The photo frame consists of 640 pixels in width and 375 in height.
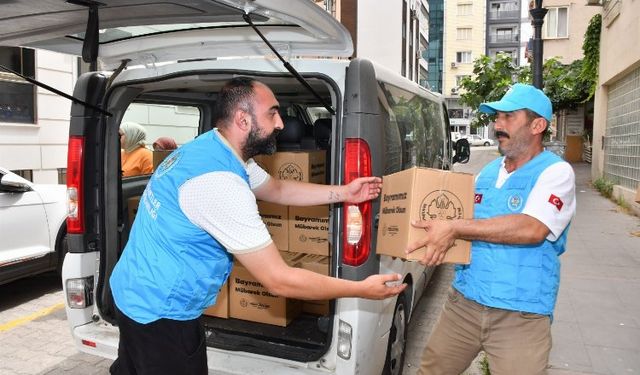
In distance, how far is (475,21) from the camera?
209ft

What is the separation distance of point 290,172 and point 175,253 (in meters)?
1.57

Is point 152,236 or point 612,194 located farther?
point 612,194

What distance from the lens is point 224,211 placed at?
81.8 inches

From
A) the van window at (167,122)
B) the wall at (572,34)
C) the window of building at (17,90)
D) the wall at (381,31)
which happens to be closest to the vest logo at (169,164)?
the van window at (167,122)

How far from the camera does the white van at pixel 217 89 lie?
8.63 ft

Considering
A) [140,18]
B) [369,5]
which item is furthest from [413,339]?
[369,5]

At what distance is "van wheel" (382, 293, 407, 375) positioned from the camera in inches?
135

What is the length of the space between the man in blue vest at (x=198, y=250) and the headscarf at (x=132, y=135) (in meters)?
3.40

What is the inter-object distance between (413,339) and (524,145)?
8.35 ft

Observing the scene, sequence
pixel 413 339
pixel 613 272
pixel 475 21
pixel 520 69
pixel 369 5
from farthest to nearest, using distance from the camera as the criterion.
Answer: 1. pixel 475 21
2. pixel 369 5
3. pixel 520 69
4. pixel 613 272
5. pixel 413 339

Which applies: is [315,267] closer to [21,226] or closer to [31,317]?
[31,317]

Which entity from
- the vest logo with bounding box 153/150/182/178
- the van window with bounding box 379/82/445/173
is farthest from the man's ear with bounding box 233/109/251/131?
the van window with bounding box 379/82/445/173

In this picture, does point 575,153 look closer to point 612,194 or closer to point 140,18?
point 612,194

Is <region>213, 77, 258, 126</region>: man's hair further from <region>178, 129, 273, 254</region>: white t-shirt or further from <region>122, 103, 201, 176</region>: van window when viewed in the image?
<region>122, 103, 201, 176</region>: van window
